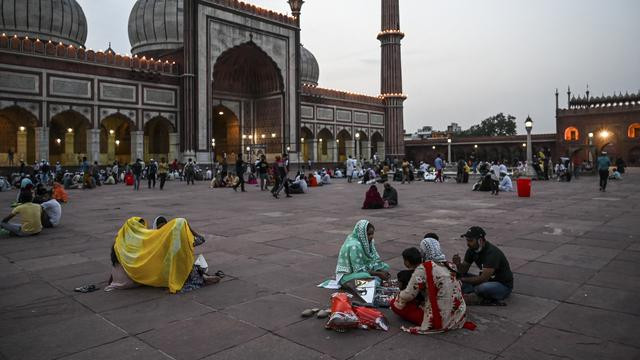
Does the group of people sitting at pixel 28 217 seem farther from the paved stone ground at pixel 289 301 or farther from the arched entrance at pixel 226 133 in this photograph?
the arched entrance at pixel 226 133

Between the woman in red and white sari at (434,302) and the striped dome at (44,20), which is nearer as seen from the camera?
the woman in red and white sari at (434,302)

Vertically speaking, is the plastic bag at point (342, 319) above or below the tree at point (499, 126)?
below

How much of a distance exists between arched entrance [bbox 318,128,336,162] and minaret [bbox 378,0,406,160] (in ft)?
20.8

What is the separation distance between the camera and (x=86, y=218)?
963 cm

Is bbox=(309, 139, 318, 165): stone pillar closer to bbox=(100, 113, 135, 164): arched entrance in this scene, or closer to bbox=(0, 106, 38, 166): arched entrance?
bbox=(100, 113, 135, 164): arched entrance

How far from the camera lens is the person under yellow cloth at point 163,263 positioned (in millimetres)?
4398

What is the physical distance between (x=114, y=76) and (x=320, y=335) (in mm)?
28424

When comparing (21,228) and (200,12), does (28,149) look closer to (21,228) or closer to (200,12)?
(200,12)

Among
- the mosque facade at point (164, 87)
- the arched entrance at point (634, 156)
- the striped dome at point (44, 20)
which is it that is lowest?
the arched entrance at point (634, 156)

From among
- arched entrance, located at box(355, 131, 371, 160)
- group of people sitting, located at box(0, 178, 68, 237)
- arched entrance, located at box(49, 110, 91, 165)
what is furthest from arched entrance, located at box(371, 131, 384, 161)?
group of people sitting, located at box(0, 178, 68, 237)

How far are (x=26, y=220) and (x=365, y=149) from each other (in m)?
39.7

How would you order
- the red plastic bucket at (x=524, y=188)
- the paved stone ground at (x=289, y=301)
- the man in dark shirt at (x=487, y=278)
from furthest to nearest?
the red plastic bucket at (x=524, y=188) → the man in dark shirt at (x=487, y=278) → the paved stone ground at (x=289, y=301)

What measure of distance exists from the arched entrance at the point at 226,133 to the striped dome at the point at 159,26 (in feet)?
20.5

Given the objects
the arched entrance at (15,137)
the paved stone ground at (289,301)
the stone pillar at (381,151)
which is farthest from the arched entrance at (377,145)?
the paved stone ground at (289,301)
